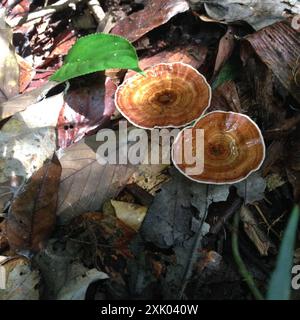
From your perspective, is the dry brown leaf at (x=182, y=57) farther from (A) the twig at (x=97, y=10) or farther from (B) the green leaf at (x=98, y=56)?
(A) the twig at (x=97, y=10)

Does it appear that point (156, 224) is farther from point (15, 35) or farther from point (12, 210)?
point (15, 35)

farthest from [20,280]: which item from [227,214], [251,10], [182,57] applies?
[251,10]

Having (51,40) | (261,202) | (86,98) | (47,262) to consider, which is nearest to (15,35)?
(51,40)

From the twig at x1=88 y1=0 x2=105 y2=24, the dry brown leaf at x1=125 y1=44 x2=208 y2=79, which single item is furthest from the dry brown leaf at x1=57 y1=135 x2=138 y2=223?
the twig at x1=88 y1=0 x2=105 y2=24

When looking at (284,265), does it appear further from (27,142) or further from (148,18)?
(148,18)

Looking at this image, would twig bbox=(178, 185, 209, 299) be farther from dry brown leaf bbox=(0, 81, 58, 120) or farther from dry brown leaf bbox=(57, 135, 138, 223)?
dry brown leaf bbox=(0, 81, 58, 120)
